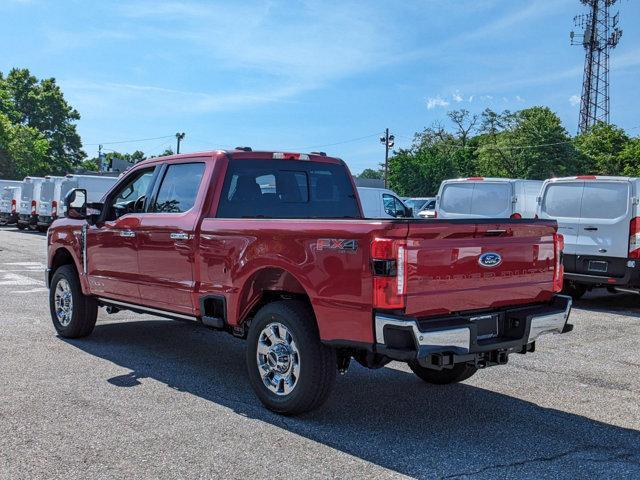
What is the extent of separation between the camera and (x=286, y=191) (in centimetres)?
622

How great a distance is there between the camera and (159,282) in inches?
241

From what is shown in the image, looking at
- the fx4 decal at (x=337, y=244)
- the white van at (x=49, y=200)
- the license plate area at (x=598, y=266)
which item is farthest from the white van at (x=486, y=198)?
the white van at (x=49, y=200)

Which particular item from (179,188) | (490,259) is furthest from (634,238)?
(179,188)

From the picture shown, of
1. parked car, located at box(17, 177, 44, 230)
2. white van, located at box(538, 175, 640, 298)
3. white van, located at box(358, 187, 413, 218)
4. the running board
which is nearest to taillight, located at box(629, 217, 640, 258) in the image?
white van, located at box(538, 175, 640, 298)

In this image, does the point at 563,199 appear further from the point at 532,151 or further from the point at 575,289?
the point at 532,151

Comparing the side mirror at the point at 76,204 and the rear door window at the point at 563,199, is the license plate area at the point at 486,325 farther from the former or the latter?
the rear door window at the point at 563,199

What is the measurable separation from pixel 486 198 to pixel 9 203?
26.6 m

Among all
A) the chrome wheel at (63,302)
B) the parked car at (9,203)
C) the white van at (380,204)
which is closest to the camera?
the chrome wheel at (63,302)

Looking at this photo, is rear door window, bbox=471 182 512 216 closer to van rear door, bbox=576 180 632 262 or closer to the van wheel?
the van wheel

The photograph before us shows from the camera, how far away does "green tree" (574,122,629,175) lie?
54.7 meters

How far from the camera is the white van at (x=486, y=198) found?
13.3 meters

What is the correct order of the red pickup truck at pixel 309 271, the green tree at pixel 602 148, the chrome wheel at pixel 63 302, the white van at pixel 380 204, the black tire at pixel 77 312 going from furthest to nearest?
the green tree at pixel 602 148 < the white van at pixel 380 204 < the chrome wheel at pixel 63 302 < the black tire at pixel 77 312 < the red pickup truck at pixel 309 271

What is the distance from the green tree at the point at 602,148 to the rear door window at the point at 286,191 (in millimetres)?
52947

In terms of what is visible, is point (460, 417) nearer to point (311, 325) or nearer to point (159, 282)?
point (311, 325)
